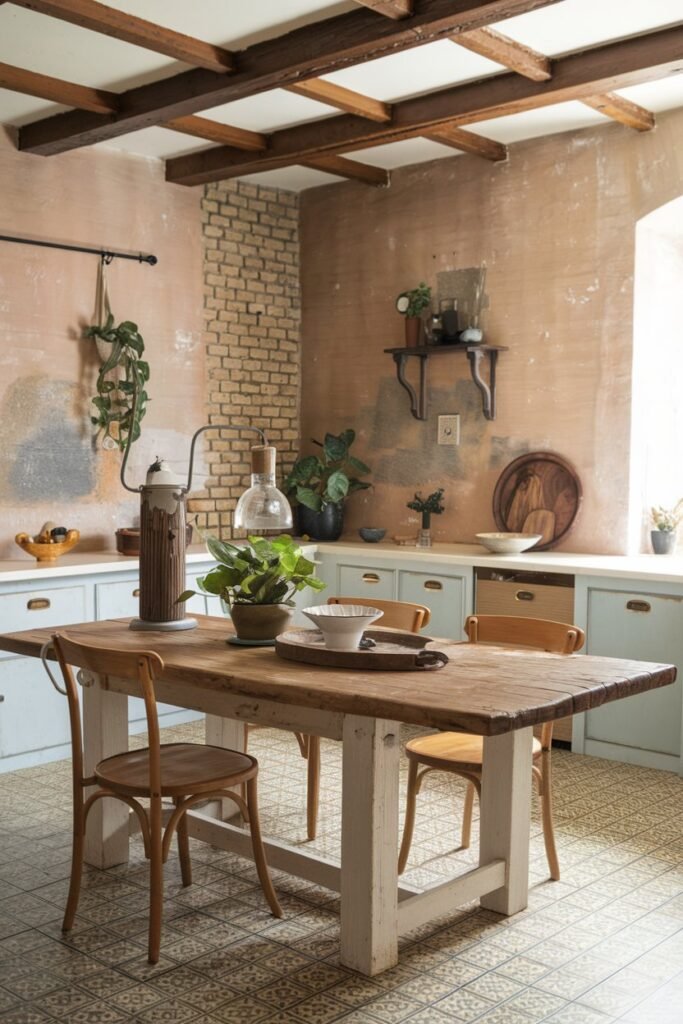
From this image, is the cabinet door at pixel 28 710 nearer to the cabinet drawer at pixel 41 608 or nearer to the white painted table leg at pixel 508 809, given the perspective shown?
the cabinet drawer at pixel 41 608

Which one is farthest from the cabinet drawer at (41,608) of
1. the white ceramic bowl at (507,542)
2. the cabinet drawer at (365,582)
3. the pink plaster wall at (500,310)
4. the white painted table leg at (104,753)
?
the pink plaster wall at (500,310)

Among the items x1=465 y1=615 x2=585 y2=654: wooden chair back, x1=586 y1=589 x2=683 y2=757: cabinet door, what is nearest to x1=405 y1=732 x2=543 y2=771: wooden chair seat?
x1=465 y1=615 x2=585 y2=654: wooden chair back

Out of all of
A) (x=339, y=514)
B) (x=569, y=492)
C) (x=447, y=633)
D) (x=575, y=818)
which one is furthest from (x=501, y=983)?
(x=339, y=514)

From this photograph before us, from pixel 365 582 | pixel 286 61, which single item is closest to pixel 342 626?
pixel 286 61

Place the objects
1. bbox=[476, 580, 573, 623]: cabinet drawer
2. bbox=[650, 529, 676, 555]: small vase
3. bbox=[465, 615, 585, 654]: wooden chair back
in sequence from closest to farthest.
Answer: bbox=[465, 615, 585, 654]: wooden chair back, bbox=[476, 580, 573, 623]: cabinet drawer, bbox=[650, 529, 676, 555]: small vase

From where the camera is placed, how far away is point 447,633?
5.62 m

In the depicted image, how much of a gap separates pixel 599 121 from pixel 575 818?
11.5ft

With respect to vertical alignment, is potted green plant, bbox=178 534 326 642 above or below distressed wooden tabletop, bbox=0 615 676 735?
above

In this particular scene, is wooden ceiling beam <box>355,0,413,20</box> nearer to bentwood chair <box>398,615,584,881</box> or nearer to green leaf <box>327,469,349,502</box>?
bentwood chair <box>398,615,584,881</box>

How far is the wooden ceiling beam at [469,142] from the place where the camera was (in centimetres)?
556

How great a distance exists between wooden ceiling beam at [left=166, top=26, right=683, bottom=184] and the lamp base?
277cm

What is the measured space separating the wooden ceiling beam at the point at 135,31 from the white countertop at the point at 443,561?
7.55ft

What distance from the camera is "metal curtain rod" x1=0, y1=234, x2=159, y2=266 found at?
5641mm

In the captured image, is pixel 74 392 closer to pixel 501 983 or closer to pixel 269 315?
pixel 269 315
